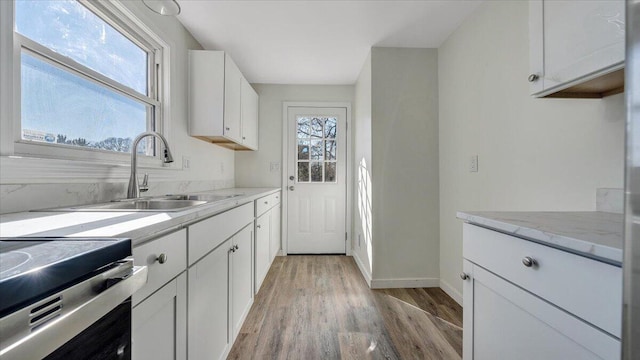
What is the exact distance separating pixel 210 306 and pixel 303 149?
2.61 meters

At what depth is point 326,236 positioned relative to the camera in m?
3.56

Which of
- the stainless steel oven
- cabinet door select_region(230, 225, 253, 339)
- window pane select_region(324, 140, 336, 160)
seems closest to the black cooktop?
the stainless steel oven

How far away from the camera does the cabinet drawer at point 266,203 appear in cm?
229

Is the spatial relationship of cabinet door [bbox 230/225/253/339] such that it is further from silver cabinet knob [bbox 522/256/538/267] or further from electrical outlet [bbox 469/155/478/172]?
electrical outlet [bbox 469/155/478/172]

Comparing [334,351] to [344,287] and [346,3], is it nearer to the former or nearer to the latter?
[344,287]

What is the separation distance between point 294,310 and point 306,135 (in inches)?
88.8

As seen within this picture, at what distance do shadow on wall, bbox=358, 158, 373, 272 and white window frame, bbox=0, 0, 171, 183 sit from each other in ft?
6.00

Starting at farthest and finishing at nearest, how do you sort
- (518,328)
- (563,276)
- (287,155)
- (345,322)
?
1. (287,155)
2. (345,322)
3. (518,328)
4. (563,276)

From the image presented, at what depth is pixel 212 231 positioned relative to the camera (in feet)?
4.00

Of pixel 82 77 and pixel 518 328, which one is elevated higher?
pixel 82 77

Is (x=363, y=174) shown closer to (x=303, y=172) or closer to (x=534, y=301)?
→ (x=303, y=172)

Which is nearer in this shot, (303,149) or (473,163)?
(473,163)

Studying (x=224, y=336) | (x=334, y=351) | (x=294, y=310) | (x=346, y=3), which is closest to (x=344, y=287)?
(x=294, y=310)

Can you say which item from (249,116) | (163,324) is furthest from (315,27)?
(163,324)
